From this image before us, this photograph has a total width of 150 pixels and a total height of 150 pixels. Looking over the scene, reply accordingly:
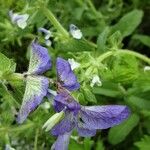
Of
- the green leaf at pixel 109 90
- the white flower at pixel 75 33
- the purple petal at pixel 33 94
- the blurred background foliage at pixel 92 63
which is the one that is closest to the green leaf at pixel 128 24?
the blurred background foliage at pixel 92 63

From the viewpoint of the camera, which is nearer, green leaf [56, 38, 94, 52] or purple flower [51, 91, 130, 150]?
purple flower [51, 91, 130, 150]

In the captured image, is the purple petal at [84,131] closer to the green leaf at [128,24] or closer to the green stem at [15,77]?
the green stem at [15,77]

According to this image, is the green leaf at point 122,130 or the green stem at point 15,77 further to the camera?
the green leaf at point 122,130

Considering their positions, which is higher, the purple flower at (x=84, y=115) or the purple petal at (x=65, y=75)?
the purple petal at (x=65, y=75)

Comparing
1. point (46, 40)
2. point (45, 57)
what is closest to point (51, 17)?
point (46, 40)

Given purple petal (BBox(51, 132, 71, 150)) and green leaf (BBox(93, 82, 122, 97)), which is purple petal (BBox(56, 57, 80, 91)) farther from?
green leaf (BBox(93, 82, 122, 97))

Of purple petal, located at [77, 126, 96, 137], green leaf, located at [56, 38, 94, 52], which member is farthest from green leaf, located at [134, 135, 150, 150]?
purple petal, located at [77, 126, 96, 137]

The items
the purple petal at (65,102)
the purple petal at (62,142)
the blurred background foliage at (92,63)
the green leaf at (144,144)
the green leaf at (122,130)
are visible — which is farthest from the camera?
the green leaf at (122,130)
